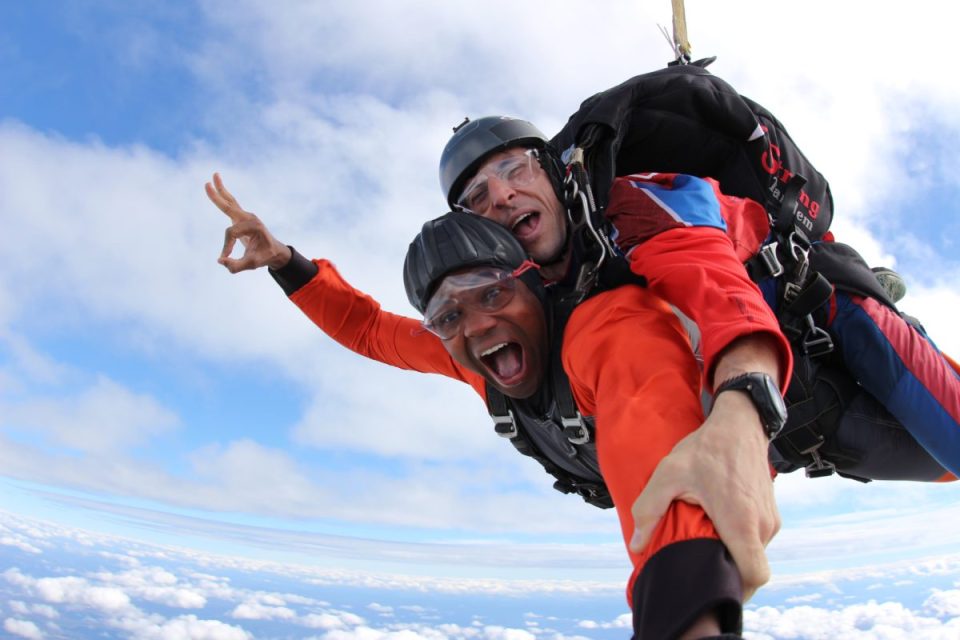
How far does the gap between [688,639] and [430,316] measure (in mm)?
1807

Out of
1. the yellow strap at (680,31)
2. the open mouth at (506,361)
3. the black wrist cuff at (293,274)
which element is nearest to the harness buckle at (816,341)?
the open mouth at (506,361)

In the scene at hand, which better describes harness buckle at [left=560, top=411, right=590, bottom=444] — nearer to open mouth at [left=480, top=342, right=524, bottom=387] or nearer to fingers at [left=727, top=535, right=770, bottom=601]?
open mouth at [left=480, top=342, right=524, bottom=387]

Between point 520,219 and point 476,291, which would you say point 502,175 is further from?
point 476,291

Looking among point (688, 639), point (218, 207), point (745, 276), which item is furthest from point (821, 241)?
point (218, 207)

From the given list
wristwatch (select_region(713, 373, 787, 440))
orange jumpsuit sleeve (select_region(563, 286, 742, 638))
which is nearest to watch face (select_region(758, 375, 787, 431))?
wristwatch (select_region(713, 373, 787, 440))

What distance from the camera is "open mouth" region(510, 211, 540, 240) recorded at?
289 cm

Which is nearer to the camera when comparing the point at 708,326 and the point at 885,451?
the point at 708,326

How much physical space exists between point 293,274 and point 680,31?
8.56ft

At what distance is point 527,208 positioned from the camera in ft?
9.50

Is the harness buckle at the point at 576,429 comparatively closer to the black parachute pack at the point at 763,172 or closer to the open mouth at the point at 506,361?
the open mouth at the point at 506,361

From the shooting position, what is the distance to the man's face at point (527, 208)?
287cm

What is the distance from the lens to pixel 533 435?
2.89 metres

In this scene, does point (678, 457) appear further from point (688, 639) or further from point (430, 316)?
point (430, 316)

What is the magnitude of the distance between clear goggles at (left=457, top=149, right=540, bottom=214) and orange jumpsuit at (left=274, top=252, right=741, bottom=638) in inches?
40.5
